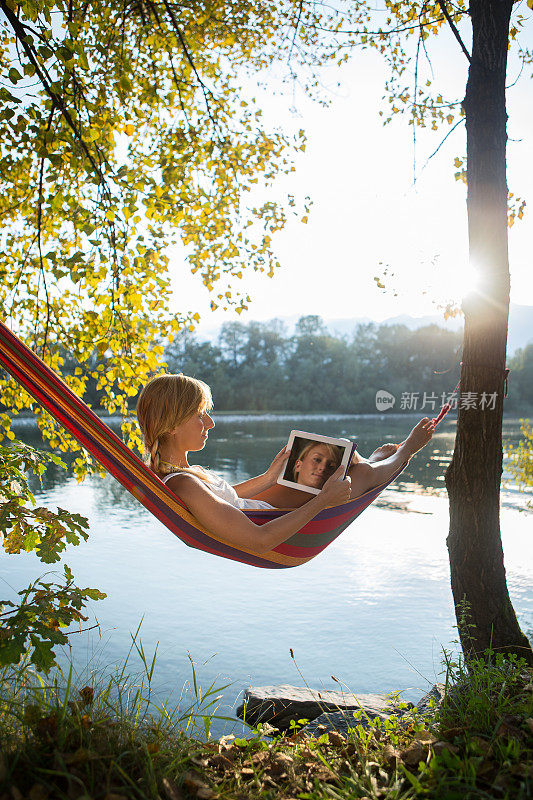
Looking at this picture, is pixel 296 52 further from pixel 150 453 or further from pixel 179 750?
pixel 179 750

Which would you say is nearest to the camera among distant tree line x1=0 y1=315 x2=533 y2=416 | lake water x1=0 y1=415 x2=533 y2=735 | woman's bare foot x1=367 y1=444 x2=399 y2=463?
woman's bare foot x1=367 y1=444 x2=399 y2=463

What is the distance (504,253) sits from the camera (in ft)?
7.19

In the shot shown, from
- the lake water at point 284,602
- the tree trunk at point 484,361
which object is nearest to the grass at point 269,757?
the tree trunk at point 484,361

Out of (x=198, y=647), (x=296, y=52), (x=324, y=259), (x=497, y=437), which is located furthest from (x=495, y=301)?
(x=324, y=259)

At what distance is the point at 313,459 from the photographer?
6.12ft

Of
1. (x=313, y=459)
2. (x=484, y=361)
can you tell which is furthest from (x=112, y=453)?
(x=484, y=361)

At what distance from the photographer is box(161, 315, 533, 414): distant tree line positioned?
30953mm

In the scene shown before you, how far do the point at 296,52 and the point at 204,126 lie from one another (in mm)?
789

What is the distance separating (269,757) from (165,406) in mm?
971

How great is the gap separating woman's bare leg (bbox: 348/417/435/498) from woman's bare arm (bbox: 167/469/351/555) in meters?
0.31

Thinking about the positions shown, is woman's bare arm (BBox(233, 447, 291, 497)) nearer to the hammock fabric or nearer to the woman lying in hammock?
the woman lying in hammock

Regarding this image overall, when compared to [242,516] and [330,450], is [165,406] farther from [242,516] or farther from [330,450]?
[330,450]

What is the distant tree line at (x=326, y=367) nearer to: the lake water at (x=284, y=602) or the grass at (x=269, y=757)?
the lake water at (x=284, y=602)

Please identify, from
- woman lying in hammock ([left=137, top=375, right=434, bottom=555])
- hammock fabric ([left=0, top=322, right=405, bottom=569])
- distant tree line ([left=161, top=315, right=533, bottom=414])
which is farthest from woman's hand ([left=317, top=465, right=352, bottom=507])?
distant tree line ([left=161, top=315, right=533, bottom=414])
